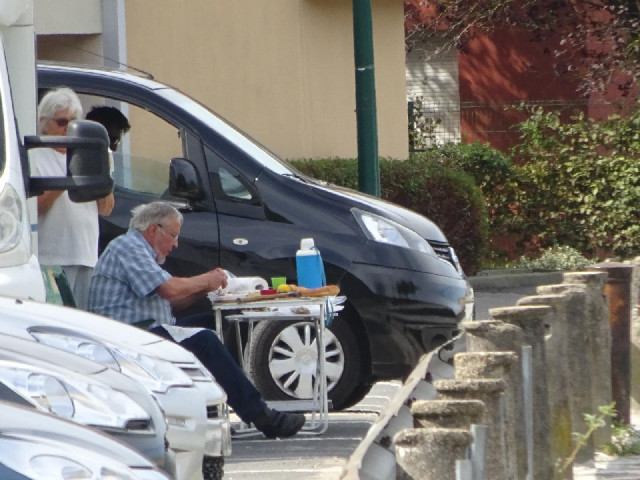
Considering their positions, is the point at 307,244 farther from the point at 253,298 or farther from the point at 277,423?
the point at 277,423

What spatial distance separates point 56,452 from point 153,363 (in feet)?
6.44

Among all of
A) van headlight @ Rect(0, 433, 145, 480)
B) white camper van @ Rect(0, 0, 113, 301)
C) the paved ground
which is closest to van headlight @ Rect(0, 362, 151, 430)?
van headlight @ Rect(0, 433, 145, 480)

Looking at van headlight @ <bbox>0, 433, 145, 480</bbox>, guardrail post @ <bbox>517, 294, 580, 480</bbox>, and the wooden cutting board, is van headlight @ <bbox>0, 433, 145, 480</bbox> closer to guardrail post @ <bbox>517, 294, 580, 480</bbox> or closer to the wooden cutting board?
guardrail post @ <bbox>517, 294, 580, 480</bbox>

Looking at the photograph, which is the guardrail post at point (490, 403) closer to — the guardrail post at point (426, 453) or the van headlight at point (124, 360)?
the guardrail post at point (426, 453)

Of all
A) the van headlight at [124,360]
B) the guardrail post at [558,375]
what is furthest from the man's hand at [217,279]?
the van headlight at [124,360]

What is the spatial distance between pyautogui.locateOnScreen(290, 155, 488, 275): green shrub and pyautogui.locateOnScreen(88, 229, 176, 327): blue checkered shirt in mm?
8767

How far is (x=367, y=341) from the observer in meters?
9.02

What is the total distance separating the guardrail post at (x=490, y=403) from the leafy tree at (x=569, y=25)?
51.8ft

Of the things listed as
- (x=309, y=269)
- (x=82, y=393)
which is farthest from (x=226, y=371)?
(x=82, y=393)

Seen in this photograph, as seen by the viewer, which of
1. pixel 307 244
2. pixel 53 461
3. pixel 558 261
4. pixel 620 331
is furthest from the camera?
pixel 558 261

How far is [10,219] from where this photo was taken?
21.4 feet

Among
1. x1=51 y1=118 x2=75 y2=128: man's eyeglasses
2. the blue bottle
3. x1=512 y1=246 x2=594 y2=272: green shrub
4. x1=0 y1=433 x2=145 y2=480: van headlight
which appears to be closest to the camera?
x1=0 y1=433 x2=145 y2=480: van headlight

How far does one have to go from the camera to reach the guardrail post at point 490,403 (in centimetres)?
481

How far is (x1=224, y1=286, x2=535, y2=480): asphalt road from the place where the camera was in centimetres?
758
